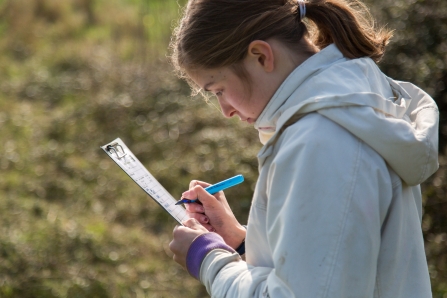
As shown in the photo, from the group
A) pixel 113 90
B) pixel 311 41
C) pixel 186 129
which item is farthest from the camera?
pixel 113 90

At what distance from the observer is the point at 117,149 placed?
79.6 inches

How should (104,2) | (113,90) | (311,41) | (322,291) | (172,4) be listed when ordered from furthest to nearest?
(104,2)
(172,4)
(113,90)
(311,41)
(322,291)

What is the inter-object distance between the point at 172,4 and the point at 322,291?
22.8 ft

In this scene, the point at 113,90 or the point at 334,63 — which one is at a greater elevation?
the point at 334,63

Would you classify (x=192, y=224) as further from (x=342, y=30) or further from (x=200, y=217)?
(x=342, y=30)

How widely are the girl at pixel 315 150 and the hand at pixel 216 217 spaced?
217 millimetres

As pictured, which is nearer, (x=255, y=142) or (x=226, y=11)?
(x=226, y=11)

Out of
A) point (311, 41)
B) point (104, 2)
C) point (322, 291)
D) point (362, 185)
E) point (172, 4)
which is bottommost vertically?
point (104, 2)

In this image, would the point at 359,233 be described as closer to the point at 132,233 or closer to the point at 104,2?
the point at 132,233

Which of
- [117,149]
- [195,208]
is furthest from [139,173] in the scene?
[195,208]

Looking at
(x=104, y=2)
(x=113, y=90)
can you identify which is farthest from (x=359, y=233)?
(x=104, y=2)

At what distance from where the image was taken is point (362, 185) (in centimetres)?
133

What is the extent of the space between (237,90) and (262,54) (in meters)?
0.12

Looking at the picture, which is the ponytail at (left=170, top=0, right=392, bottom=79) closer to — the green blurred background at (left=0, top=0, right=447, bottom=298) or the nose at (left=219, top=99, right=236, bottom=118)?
the nose at (left=219, top=99, right=236, bottom=118)
